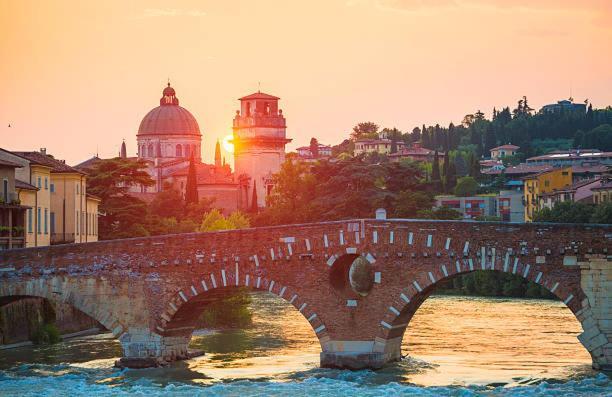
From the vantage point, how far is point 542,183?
11156cm

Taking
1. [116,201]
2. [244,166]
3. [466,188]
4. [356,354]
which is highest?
[244,166]

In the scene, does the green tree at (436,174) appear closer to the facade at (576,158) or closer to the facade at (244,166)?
the facade at (576,158)

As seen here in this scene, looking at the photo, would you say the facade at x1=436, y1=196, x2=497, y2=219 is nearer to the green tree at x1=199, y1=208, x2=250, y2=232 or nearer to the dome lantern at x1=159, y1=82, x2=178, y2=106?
the green tree at x1=199, y1=208, x2=250, y2=232

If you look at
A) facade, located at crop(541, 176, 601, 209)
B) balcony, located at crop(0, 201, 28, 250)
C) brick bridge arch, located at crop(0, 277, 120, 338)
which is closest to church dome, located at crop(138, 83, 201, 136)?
facade, located at crop(541, 176, 601, 209)

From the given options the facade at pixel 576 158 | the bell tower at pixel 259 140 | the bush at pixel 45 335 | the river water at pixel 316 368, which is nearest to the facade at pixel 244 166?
the bell tower at pixel 259 140

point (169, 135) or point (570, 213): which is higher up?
point (169, 135)

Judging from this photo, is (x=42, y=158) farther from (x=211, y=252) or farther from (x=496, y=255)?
(x=496, y=255)

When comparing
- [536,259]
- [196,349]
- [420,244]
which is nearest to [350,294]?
[420,244]

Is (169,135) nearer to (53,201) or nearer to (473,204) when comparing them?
(473,204)

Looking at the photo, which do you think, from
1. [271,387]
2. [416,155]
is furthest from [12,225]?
[416,155]

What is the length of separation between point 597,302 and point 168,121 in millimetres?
126732

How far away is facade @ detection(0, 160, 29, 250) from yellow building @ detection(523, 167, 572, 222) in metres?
61.4

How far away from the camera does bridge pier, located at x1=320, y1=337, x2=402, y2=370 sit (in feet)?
131

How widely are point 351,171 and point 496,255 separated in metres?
56.6
